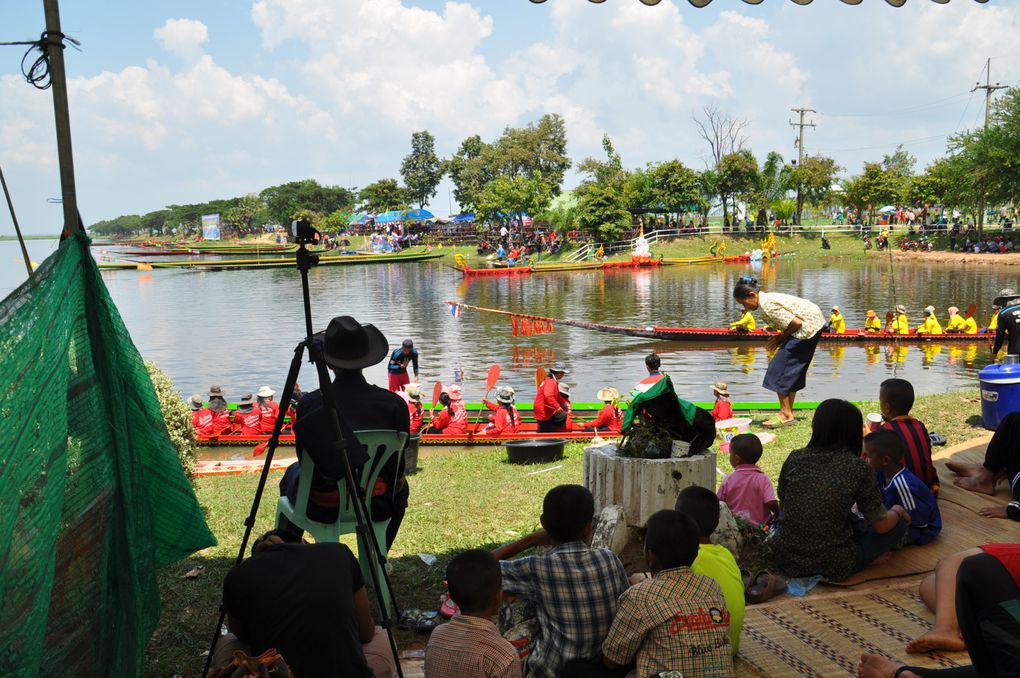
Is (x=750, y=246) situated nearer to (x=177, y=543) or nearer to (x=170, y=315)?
(x=170, y=315)

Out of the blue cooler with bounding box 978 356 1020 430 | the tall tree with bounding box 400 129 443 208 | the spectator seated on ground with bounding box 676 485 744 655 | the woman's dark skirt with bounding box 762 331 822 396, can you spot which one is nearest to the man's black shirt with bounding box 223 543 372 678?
the spectator seated on ground with bounding box 676 485 744 655

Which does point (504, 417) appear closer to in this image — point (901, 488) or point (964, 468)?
point (964, 468)

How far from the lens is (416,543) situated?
5.73 metres

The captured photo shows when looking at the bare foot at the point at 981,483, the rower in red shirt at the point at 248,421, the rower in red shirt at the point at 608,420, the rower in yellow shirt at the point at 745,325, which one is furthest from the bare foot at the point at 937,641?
the rower in yellow shirt at the point at 745,325

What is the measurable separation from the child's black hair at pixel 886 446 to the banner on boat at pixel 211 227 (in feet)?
422

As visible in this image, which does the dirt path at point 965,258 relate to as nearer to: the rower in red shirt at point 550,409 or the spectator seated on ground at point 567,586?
the rower in red shirt at point 550,409

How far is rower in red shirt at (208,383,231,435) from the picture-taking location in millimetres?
11992

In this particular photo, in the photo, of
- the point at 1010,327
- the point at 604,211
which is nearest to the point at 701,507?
the point at 1010,327

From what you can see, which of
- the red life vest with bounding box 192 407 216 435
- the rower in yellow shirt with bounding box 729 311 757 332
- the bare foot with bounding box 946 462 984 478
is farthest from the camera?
the rower in yellow shirt with bounding box 729 311 757 332

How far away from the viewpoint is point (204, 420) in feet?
39.2

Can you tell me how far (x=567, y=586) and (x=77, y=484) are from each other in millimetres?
1909

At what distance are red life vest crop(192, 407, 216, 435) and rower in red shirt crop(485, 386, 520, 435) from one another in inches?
164

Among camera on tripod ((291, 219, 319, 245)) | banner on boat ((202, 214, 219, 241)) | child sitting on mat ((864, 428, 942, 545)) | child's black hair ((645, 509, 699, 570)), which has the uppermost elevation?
banner on boat ((202, 214, 219, 241))

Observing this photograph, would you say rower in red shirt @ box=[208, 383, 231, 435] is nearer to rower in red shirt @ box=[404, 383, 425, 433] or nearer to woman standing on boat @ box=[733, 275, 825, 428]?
rower in red shirt @ box=[404, 383, 425, 433]
